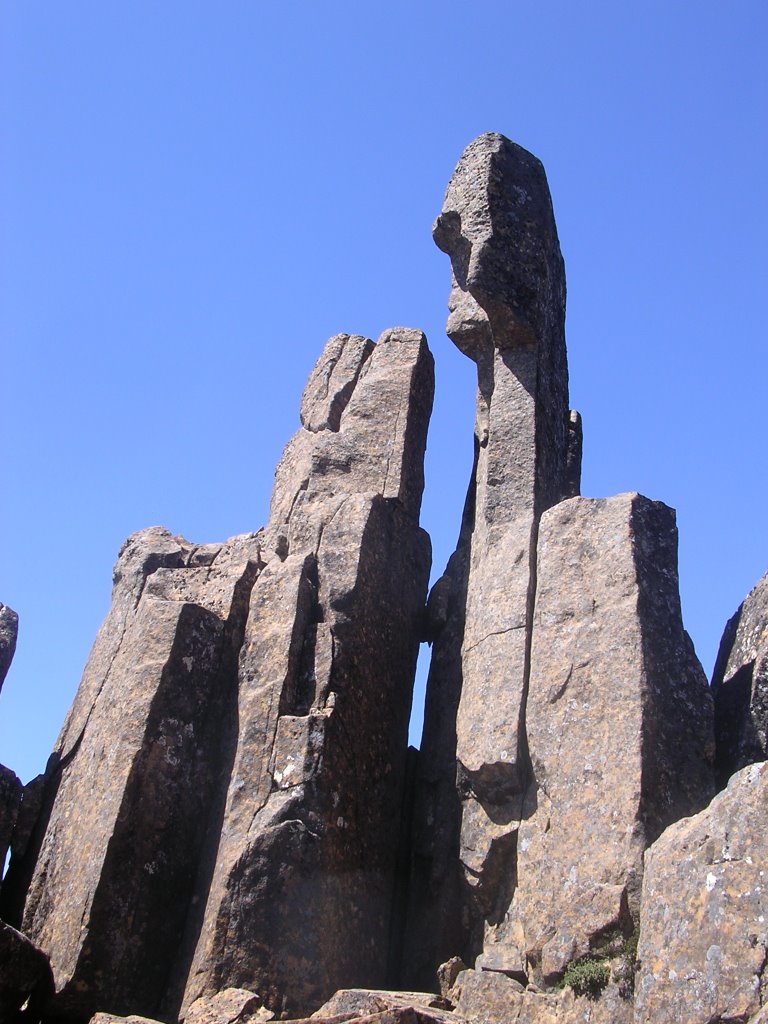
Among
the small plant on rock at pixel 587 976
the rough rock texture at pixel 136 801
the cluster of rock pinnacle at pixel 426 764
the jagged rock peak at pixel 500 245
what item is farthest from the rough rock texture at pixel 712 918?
the jagged rock peak at pixel 500 245

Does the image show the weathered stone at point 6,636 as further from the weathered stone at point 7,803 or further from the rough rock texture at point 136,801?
the weathered stone at point 7,803

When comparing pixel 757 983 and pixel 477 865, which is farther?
pixel 477 865

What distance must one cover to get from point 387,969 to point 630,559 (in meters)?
3.61

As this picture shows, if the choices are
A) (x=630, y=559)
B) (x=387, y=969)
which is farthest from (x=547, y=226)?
(x=387, y=969)

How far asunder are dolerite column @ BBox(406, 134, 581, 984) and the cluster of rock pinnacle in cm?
3

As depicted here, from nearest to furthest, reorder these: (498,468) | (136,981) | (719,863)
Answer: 1. (719,863)
2. (136,981)
3. (498,468)

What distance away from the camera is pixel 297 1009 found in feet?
25.5

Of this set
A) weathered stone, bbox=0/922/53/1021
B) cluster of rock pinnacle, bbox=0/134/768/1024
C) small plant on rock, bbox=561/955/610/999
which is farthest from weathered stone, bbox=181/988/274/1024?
small plant on rock, bbox=561/955/610/999

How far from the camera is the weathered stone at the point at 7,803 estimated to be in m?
9.50

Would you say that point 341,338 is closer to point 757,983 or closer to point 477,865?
point 477,865

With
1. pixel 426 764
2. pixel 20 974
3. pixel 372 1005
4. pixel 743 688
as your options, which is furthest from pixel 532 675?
pixel 20 974

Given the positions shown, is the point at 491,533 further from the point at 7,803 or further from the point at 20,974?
the point at 20,974

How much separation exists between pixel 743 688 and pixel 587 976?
2.82 meters

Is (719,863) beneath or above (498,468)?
beneath
